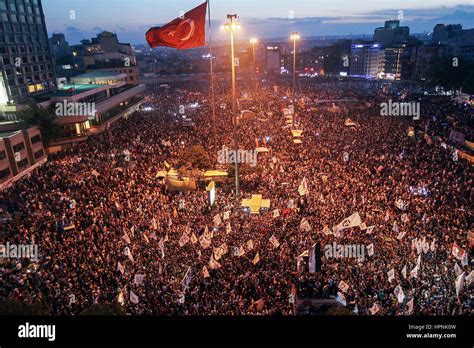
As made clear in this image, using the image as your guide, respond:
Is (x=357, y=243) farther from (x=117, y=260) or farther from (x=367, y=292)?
(x=117, y=260)

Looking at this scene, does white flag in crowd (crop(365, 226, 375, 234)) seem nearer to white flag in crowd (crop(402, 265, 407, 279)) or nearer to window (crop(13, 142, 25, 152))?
white flag in crowd (crop(402, 265, 407, 279))

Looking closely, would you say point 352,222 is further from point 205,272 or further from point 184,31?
point 184,31

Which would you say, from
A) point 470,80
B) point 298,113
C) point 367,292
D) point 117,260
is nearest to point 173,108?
point 298,113

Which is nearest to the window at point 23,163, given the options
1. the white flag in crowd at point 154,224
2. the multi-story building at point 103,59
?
the white flag in crowd at point 154,224

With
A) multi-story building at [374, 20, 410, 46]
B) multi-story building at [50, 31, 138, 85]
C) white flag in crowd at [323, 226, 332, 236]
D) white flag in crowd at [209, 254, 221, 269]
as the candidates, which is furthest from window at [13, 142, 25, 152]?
multi-story building at [374, 20, 410, 46]

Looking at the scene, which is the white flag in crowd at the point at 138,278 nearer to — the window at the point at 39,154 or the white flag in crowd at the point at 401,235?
the white flag in crowd at the point at 401,235

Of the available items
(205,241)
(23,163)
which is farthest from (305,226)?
(23,163)
